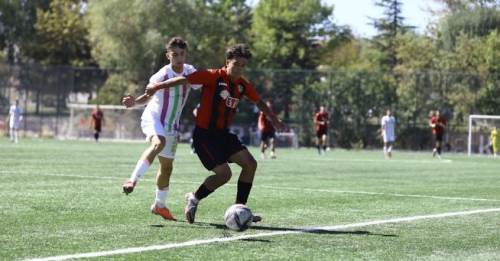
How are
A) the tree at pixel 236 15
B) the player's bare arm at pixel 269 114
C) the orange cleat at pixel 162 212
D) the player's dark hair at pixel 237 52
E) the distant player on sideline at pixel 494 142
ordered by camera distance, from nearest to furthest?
the player's dark hair at pixel 237 52 < the orange cleat at pixel 162 212 < the player's bare arm at pixel 269 114 < the distant player on sideline at pixel 494 142 < the tree at pixel 236 15

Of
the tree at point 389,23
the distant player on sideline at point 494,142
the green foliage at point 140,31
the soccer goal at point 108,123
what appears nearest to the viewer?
the distant player on sideline at point 494,142

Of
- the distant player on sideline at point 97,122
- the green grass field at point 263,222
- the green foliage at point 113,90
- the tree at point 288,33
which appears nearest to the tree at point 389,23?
the tree at point 288,33

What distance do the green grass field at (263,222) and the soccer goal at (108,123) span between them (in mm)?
32023

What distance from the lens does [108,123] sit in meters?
50.8

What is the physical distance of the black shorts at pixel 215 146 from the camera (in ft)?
32.4

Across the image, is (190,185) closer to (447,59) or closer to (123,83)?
(123,83)

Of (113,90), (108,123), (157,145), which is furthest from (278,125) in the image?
(113,90)

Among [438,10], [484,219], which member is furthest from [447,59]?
[484,219]

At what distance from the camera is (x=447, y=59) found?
61781 millimetres

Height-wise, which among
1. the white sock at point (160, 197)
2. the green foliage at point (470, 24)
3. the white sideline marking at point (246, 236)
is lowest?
the white sideline marking at point (246, 236)

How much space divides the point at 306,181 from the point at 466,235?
8471 mm

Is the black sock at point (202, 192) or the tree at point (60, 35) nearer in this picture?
the black sock at point (202, 192)

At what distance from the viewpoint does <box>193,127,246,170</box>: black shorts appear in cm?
989

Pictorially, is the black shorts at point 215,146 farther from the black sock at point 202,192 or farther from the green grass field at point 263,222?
the green grass field at point 263,222
